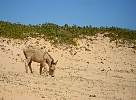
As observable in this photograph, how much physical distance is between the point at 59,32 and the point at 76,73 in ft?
46.6

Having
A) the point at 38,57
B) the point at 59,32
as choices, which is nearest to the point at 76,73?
the point at 38,57

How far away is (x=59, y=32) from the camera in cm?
3569

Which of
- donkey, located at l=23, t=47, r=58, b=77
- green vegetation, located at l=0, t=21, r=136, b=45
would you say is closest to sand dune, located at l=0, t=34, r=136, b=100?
donkey, located at l=23, t=47, r=58, b=77

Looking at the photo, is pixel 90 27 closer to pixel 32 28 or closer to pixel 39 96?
pixel 32 28

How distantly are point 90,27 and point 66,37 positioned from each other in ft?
21.0

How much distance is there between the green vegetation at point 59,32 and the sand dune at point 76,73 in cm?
121

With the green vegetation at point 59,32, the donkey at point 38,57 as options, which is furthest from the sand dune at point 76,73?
the green vegetation at point 59,32

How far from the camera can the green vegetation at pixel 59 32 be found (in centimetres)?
3297

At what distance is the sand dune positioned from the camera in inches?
544

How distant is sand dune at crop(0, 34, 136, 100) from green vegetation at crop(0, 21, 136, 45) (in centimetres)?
121

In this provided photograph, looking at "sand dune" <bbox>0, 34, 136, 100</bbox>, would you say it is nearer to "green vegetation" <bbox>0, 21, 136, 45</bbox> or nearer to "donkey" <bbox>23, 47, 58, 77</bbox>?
"donkey" <bbox>23, 47, 58, 77</bbox>

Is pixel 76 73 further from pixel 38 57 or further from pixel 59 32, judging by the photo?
pixel 59 32

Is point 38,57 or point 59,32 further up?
point 59,32

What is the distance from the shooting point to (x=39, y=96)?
1283 cm
